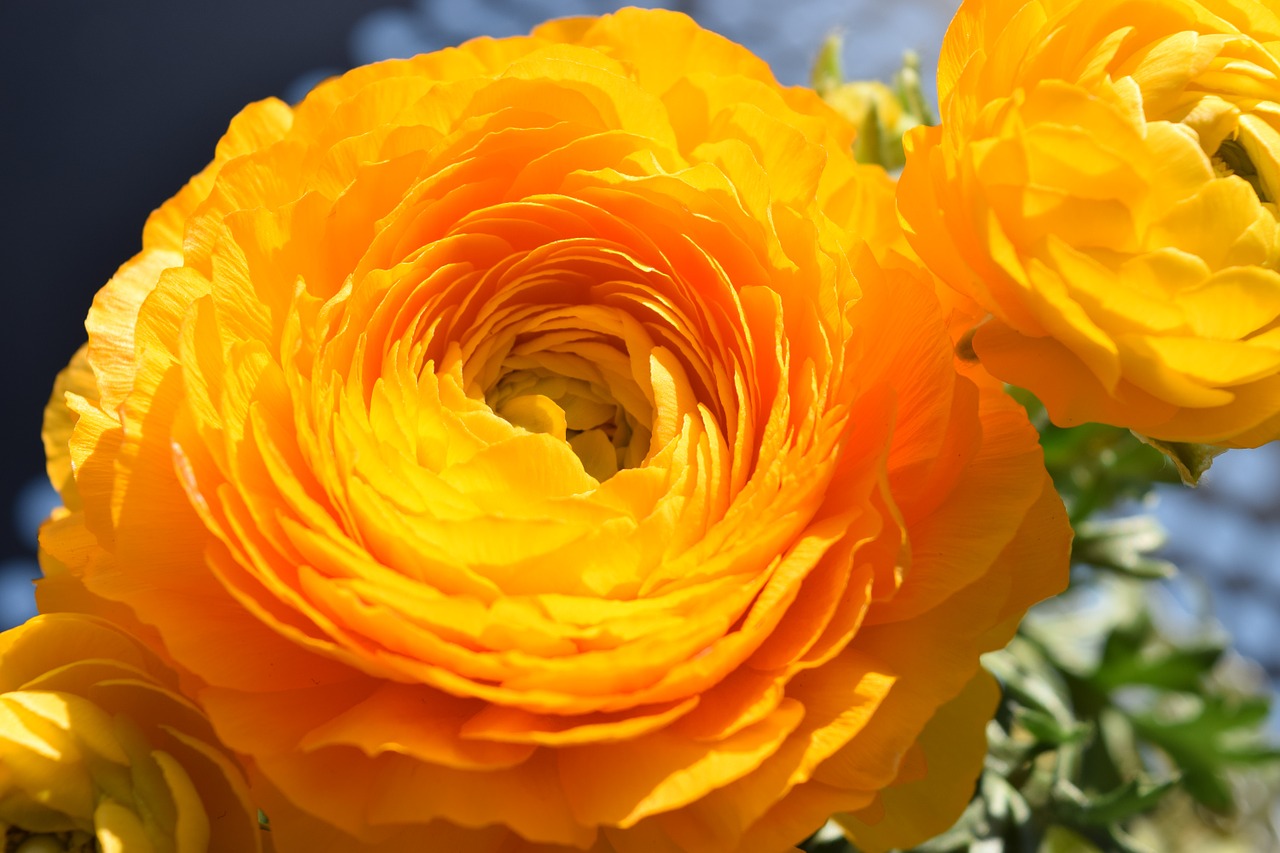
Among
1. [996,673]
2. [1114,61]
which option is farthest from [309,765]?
[996,673]

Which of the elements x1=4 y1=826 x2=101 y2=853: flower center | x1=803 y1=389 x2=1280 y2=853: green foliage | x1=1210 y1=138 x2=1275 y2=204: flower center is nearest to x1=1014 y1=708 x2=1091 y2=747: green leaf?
x1=803 y1=389 x2=1280 y2=853: green foliage

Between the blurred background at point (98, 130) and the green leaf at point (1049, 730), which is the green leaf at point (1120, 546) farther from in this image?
the blurred background at point (98, 130)

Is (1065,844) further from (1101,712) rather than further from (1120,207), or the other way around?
(1120,207)

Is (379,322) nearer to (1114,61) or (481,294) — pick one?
(481,294)

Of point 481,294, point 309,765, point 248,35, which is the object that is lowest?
point 309,765

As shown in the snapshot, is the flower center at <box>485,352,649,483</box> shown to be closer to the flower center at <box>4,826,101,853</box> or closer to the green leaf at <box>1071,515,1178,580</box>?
the flower center at <box>4,826,101,853</box>

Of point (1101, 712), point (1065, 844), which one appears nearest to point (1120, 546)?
point (1101, 712)

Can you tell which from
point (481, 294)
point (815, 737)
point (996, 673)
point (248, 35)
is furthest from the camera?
point (248, 35)
